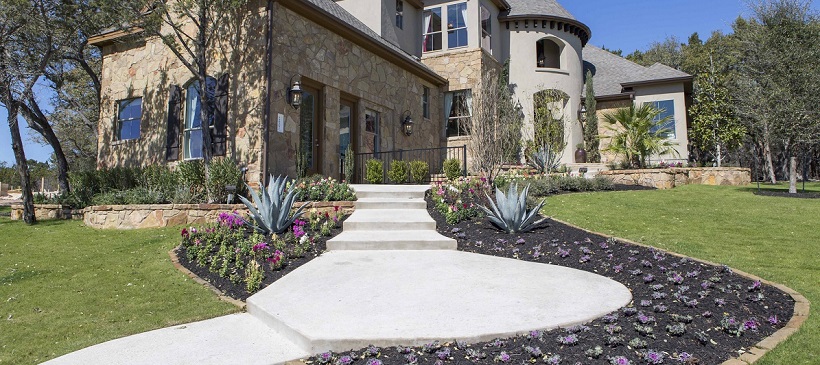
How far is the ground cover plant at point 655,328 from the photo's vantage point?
3.01 metres

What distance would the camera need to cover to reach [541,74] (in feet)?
60.6

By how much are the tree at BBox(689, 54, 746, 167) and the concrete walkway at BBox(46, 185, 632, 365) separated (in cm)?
1619

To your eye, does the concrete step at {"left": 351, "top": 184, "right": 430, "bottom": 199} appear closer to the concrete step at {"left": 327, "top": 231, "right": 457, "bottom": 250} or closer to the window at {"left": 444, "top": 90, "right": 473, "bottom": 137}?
the concrete step at {"left": 327, "top": 231, "right": 457, "bottom": 250}

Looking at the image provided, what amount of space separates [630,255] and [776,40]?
31.1 ft

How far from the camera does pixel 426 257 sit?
18.9 ft

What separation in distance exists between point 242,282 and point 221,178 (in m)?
4.46

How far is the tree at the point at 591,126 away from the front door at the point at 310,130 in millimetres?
11776

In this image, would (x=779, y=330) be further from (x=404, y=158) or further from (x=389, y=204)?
(x=404, y=158)

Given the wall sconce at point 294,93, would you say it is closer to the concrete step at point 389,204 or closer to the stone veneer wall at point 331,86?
the stone veneer wall at point 331,86

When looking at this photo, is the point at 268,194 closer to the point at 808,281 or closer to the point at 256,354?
the point at 256,354

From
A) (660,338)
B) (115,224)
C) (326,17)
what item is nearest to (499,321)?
(660,338)

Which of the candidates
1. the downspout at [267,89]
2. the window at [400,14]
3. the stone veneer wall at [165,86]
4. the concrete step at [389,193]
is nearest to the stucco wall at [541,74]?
the window at [400,14]

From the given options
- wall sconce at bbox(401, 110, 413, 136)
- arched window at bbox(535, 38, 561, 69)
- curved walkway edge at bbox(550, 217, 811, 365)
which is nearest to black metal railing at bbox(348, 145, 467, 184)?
wall sconce at bbox(401, 110, 413, 136)

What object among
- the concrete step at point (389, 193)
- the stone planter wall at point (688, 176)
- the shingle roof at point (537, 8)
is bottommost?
the concrete step at point (389, 193)
